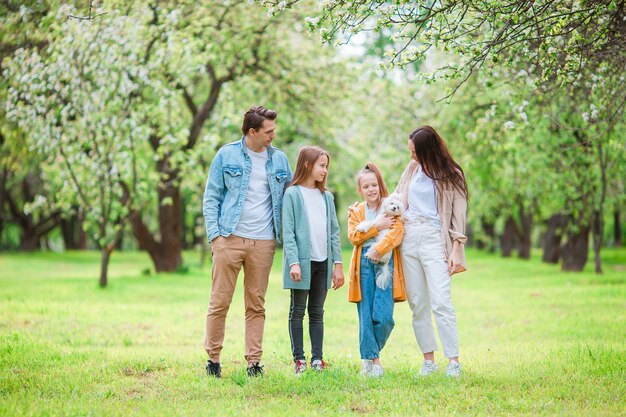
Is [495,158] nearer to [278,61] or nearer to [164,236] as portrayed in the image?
[278,61]

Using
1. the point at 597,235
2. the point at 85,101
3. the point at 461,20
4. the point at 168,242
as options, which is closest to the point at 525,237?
the point at 597,235

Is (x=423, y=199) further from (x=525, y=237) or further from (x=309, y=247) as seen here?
(x=525, y=237)

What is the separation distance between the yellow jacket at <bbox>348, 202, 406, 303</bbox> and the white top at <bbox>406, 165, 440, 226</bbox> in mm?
192

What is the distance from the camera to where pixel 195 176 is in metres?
15.0

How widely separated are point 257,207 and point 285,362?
5.79ft

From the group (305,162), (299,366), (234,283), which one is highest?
(305,162)

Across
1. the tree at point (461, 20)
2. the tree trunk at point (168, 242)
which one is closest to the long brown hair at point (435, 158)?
the tree at point (461, 20)

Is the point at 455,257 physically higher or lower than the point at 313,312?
higher

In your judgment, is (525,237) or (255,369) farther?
(525,237)

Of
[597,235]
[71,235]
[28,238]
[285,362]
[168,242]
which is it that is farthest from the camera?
[71,235]

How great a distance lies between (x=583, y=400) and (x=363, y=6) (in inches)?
149

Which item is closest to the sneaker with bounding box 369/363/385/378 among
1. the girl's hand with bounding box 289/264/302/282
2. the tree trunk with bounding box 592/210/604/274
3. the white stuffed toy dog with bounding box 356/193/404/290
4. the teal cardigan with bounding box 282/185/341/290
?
the white stuffed toy dog with bounding box 356/193/404/290

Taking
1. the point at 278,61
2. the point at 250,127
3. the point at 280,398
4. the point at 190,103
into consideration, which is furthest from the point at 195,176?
the point at 280,398

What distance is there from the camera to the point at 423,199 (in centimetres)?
641
